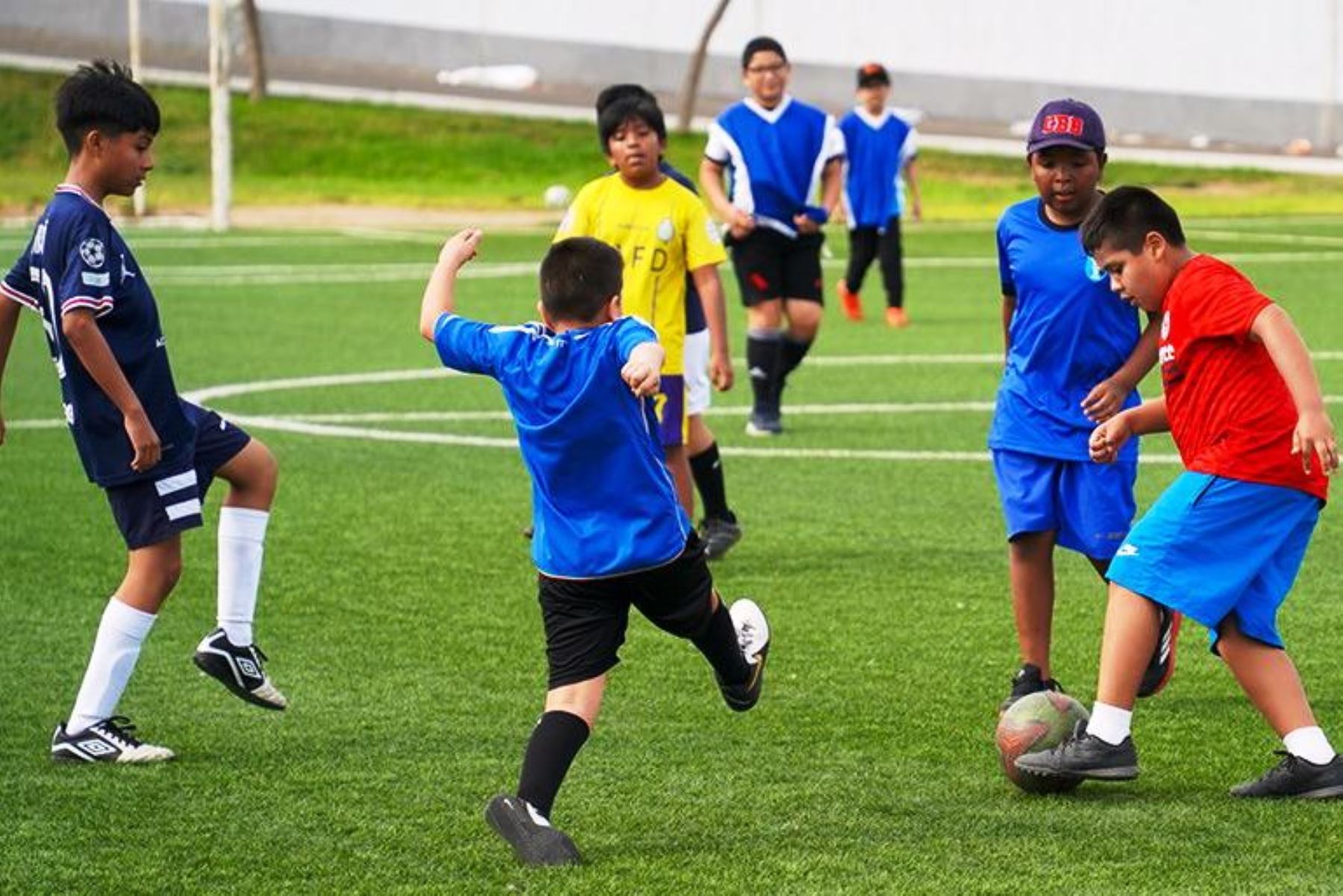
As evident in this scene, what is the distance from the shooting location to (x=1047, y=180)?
769 cm

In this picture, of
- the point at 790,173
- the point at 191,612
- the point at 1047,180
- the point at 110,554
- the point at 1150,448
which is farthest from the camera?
the point at 790,173

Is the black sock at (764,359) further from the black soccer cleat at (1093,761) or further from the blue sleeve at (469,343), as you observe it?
the blue sleeve at (469,343)

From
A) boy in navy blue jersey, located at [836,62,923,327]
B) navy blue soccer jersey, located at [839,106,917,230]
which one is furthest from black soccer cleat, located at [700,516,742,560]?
navy blue soccer jersey, located at [839,106,917,230]

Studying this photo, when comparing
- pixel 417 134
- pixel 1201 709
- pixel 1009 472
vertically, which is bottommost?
pixel 417 134

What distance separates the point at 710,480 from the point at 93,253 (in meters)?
4.55

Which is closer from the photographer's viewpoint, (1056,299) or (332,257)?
(1056,299)

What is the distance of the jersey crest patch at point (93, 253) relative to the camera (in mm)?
7156

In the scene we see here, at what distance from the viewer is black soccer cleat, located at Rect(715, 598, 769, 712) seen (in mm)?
7125

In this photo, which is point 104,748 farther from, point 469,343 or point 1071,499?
point 1071,499

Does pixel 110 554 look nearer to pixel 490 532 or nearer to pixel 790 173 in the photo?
pixel 490 532

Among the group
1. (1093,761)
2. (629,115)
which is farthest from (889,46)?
(1093,761)

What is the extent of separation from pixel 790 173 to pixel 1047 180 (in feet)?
23.6

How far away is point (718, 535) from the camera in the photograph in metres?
11.2

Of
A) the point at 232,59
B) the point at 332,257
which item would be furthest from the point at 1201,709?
the point at 232,59
